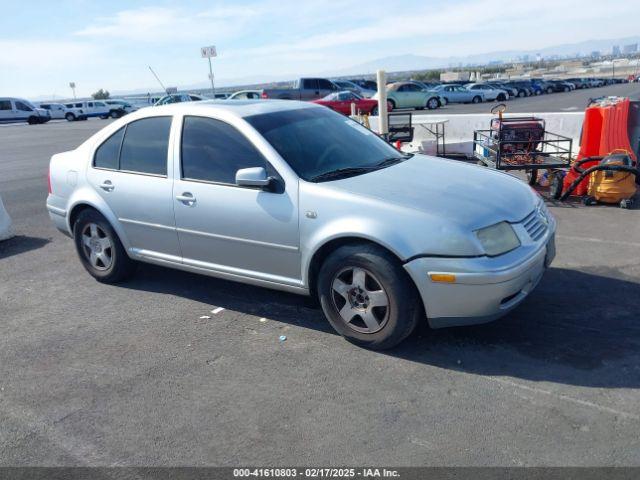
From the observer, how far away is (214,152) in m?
4.49

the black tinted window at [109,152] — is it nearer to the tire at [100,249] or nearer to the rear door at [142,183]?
the rear door at [142,183]

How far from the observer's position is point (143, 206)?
4.84 m

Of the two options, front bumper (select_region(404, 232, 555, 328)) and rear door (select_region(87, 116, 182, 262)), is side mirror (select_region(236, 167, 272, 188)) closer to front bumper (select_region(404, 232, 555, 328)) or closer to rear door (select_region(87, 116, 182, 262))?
rear door (select_region(87, 116, 182, 262))

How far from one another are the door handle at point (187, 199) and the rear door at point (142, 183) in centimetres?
12

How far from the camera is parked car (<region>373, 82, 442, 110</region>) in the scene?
109ft

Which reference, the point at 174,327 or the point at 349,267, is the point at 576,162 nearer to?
the point at 349,267

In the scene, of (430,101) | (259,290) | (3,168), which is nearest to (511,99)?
(430,101)

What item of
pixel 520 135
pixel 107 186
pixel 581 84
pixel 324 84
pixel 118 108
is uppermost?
pixel 324 84

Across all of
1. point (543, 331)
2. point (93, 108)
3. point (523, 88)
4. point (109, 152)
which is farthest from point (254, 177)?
point (523, 88)

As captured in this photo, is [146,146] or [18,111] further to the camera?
[18,111]

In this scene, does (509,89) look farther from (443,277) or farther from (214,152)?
(443,277)

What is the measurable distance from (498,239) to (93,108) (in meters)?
45.2

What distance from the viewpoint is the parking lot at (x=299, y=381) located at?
297 cm

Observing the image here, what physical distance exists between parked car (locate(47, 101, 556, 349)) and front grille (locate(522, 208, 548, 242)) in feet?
0.05
